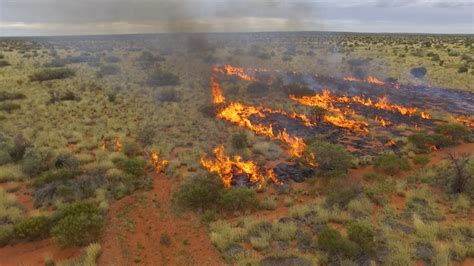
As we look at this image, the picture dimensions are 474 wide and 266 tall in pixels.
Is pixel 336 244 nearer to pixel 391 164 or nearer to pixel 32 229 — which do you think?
pixel 391 164

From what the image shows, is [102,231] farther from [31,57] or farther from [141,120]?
[31,57]

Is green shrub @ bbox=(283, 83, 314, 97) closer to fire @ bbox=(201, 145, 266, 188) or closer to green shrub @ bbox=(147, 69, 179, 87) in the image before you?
green shrub @ bbox=(147, 69, 179, 87)

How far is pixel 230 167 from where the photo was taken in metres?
18.7

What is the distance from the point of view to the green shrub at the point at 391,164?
59.1 ft

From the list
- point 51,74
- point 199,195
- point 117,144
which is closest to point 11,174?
point 117,144

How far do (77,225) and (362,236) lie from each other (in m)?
9.36

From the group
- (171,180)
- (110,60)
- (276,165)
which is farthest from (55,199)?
(110,60)

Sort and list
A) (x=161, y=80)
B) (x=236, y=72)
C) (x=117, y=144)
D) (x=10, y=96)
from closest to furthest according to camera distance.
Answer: (x=117, y=144), (x=10, y=96), (x=161, y=80), (x=236, y=72)

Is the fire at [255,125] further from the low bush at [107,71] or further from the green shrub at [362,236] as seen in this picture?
the low bush at [107,71]

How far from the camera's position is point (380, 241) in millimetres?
12023

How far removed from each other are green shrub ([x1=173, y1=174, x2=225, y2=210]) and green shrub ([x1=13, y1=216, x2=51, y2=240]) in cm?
485

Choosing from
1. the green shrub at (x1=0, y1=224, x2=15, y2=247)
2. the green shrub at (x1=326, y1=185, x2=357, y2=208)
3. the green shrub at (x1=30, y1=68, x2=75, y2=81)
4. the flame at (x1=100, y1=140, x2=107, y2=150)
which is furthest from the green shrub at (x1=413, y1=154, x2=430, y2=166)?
the green shrub at (x1=30, y1=68, x2=75, y2=81)

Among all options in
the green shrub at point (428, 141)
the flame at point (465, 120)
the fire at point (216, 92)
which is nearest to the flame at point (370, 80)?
the flame at point (465, 120)

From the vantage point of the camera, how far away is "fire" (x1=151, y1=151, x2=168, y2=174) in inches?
722
